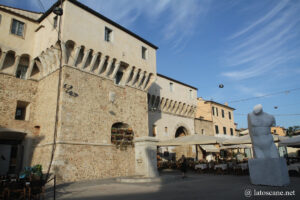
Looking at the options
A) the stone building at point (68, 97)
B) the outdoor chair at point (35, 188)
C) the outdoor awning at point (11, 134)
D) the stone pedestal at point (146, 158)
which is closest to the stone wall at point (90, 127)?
the stone building at point (68, 97)

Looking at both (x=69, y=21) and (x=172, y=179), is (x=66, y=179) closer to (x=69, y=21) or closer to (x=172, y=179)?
(x=172, y=179)

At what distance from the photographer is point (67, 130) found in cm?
1232

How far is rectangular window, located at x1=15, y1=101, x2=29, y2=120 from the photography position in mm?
14648

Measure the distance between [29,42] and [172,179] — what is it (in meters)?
13.9

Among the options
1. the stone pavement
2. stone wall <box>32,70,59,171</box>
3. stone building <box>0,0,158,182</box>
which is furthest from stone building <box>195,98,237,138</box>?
stone wall <box>32,70,59,171</box>

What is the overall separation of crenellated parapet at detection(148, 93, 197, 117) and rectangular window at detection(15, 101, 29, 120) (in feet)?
37.3

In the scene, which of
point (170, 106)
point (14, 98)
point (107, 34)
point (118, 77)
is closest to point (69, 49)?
point (107, 34)

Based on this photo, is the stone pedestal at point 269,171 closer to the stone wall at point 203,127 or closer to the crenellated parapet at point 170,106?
the crenellated parapet at point 170,106

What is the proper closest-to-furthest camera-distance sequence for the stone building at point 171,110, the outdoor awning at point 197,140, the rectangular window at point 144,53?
the outdoor awning at point 197,140
the rectangular window at point 144,53
the stone building at point 171,110

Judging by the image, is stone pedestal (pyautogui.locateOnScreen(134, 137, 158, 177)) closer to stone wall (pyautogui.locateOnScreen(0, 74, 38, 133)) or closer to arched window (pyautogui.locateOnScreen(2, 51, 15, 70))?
stone wall (pyautogui.locateOnScreen(0, 74, 38, 133))

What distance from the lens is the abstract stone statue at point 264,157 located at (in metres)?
7.65

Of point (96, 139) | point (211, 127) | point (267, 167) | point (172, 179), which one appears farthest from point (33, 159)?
point (211, 127)

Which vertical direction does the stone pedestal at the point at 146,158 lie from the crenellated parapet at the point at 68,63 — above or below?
below

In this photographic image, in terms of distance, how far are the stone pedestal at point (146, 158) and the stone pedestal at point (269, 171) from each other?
4911 millimetres
